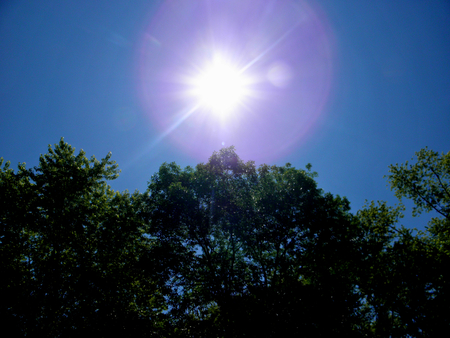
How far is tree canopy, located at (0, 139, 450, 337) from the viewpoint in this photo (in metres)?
11.1

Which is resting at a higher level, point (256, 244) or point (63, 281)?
point (256, 244)

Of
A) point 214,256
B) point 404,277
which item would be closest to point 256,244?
point 214,256

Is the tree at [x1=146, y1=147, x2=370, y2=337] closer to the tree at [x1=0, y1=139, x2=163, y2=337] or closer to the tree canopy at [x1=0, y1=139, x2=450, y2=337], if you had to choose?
the tree canopy at [x1=0, y1=139, x2=450, y2=337]

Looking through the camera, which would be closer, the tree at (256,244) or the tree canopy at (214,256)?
the tree canopy at (214,256)

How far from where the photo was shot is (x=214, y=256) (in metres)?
18.6

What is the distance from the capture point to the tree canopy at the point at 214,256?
1112 centimetres

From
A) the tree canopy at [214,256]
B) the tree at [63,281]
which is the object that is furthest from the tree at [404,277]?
the tree at [63,281]

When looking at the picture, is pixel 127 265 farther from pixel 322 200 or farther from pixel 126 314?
pixel 322 200

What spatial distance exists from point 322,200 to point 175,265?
44.0 ft

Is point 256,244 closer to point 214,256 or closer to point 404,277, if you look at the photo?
point 214,256

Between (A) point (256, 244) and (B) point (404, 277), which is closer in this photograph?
(B) point (404, 277)

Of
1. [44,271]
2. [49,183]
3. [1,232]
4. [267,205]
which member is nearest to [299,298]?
[267,205]

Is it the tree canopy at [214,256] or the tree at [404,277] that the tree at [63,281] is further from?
the tree at [404,277]

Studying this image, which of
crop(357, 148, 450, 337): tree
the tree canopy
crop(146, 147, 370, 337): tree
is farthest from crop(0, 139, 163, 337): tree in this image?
crop(357, 148, 450, 337): tree
